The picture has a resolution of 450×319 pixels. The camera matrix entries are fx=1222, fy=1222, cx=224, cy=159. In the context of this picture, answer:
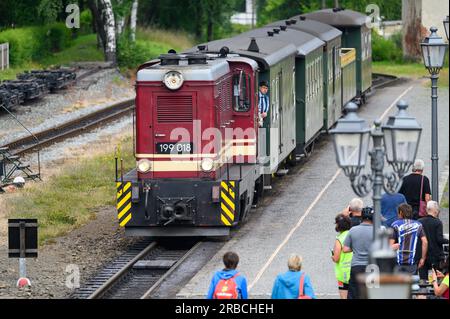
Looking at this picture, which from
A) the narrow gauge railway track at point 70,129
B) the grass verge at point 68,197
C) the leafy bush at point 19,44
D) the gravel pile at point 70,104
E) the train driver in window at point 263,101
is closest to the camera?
the train driver in window at point 263,101

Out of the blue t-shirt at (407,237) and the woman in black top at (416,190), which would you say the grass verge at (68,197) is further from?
the blue t-shirt at (407,237)

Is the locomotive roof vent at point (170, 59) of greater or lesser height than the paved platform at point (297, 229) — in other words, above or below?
above

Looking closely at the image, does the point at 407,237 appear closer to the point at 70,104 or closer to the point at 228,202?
the point at 228,202

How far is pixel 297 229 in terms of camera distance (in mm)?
20797

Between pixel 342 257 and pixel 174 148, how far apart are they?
19.7ft

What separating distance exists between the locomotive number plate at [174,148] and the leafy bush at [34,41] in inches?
1152

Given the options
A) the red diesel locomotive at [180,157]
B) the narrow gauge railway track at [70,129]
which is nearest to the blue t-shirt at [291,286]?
the red diesel locomotive at [180,157]

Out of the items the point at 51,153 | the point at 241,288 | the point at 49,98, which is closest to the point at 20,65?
the point at 49,98

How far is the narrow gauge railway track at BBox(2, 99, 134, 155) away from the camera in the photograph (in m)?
30.6

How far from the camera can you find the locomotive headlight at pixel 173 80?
1933cm

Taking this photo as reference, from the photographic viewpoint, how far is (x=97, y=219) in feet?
75.6

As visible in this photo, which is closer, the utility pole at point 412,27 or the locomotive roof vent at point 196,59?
the locomotive roof vent at point 196,59

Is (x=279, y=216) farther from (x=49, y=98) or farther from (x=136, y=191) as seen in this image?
(x=49, y=98)

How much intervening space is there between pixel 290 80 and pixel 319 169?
2.95 m
